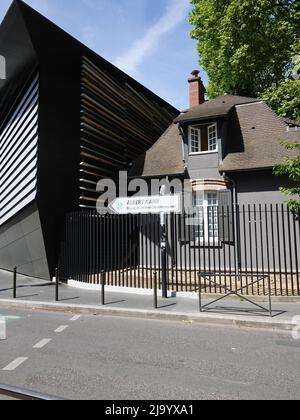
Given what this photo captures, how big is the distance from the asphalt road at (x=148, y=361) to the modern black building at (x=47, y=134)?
21.5 ft

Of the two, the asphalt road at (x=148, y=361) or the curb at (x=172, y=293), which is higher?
the curb at (x=172, y=293)

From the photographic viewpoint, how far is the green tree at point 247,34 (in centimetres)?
1752

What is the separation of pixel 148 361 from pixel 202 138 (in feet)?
41.8

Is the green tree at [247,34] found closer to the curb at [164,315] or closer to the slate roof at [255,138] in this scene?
the slate roof at [255,138]

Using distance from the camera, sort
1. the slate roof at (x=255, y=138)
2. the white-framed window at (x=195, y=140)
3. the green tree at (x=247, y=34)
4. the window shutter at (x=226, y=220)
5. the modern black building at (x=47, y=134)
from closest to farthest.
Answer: the modern black building at (x=47, y=134), the window shutter at (x=226, y=220), the slate roof at (x=255, y=138), the white-framed window at (x=195, y=140), the green tree at (x=247, y=34)

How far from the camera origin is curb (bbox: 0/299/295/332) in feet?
26.1

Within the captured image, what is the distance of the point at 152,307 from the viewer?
9680 mm

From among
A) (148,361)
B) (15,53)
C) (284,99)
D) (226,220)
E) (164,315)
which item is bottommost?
(148,361)

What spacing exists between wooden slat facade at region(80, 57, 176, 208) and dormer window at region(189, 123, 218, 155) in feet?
11.9

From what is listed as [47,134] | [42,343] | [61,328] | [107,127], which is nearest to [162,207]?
[61,328]

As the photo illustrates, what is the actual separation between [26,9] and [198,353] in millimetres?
12146

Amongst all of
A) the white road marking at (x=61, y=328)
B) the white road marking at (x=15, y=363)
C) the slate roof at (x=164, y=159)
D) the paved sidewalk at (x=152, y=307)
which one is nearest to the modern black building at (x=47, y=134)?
the slate roof at (x=164, y=159)

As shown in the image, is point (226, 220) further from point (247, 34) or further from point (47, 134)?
point (247, 34)
